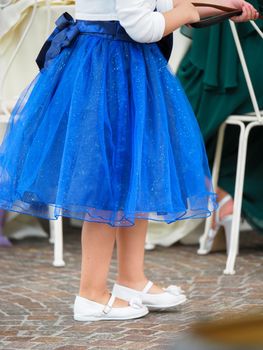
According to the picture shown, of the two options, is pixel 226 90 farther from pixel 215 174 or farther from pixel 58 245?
pixel 58 245

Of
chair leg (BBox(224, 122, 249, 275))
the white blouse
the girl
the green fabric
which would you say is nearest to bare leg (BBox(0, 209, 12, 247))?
the green fabric

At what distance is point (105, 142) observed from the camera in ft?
10.1

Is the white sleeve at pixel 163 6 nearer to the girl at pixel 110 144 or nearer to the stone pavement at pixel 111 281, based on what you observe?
the girl at pixel 110 144

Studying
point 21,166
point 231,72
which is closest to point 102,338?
point 21,166

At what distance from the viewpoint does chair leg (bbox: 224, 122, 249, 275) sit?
4.20 meters

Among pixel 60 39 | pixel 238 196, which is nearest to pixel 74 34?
pixel 60 39

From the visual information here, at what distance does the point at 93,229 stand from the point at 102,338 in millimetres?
410

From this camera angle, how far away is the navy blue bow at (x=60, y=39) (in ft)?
10.6

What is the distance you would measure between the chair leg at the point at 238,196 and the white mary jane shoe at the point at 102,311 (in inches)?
38.4

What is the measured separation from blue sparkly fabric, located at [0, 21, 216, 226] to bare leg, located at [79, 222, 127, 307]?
17 centimetres

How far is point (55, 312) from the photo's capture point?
11.3 ft

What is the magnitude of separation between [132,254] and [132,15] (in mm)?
916

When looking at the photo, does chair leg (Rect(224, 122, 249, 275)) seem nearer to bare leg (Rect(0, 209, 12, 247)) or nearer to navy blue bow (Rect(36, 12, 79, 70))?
navy blue bow (Rect(36, 12, 79, 70))

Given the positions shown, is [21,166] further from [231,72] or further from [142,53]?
[231,72]
